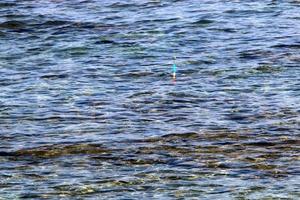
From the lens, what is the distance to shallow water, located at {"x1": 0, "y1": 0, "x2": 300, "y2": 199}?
1080 centimetres

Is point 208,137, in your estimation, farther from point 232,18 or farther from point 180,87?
point 232,18

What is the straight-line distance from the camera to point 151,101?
45.5ft

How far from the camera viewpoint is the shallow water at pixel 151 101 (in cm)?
1080

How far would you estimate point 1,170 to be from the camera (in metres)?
11.1

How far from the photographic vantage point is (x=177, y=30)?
1794 cm

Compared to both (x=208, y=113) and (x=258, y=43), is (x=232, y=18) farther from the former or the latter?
(x=208, y=113)

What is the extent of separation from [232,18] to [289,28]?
1.37 meters

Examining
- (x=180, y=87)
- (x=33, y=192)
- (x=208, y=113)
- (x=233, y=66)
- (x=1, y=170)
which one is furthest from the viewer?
(x=233, y=66)

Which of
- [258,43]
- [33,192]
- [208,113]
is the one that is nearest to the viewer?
[33,192]

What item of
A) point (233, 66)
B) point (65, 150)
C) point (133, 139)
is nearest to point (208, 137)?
point (133, 139)

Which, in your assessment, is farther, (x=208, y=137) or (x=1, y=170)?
(x=208, y=137)

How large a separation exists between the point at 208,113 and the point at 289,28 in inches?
191

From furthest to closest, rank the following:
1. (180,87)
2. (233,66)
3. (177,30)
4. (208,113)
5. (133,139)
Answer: (177,30) → (233,66) → (180,87) → (208,113) → (133,139)

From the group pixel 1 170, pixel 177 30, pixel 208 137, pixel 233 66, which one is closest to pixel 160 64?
pixel 233 66
